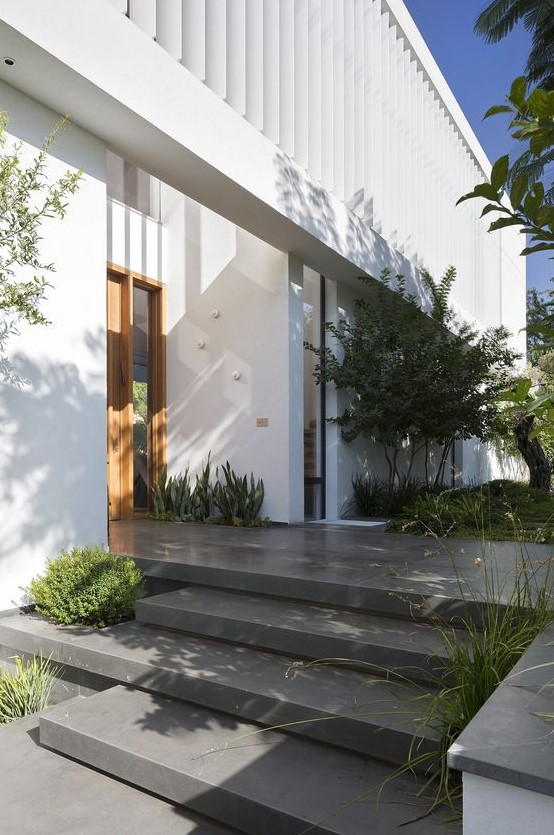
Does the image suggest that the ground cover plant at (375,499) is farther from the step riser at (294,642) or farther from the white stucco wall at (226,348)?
the step riser at (294,642)

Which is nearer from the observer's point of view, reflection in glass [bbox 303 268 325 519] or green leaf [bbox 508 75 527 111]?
green leaf [bbox 508 75 527 111]

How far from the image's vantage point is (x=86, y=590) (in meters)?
4.48

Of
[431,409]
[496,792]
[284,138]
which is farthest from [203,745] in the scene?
[431,409]

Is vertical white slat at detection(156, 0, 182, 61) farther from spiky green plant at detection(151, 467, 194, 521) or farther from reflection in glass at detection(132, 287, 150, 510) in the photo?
spiky green plant at detection(151, 467, 194, 521)

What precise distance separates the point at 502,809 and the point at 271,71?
7338 millimetres

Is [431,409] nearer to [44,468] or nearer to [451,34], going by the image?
[44,468]

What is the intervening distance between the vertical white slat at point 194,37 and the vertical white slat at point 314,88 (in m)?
2.24

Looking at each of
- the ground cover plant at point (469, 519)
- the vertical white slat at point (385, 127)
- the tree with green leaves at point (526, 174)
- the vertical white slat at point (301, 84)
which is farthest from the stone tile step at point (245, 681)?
the vertical white slat at point (385, 127)

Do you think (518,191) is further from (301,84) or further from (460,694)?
(301,84)

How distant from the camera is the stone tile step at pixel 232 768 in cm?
247

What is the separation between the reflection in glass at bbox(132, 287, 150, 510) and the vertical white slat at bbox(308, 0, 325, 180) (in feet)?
10.6

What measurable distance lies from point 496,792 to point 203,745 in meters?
1.63

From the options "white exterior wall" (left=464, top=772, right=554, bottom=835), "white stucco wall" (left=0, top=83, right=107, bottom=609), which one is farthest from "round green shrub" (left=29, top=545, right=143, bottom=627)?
"white exterior wall" (left=464, top=772, right=554, bottom=835)

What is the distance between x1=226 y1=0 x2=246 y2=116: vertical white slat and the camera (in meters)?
6.49
